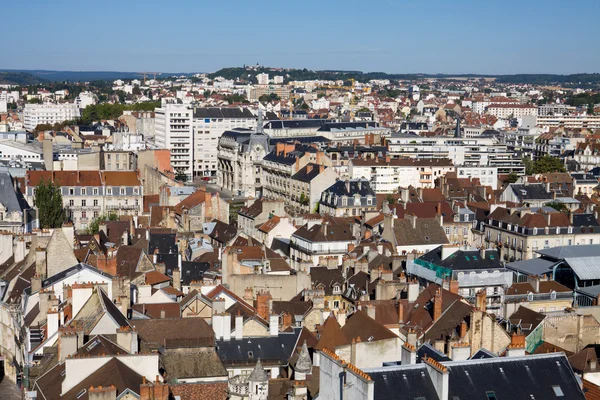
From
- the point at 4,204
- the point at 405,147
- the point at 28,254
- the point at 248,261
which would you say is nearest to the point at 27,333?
the point at 28,254

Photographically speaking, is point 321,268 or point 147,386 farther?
point 321,268

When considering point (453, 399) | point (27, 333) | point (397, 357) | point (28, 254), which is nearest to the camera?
point (453, 399)

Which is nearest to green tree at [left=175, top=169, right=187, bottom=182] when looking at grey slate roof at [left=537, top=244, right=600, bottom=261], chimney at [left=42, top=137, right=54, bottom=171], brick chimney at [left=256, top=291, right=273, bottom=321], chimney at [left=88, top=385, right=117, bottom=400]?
chimney at [left=42, top=137, right=54, bottom=171]

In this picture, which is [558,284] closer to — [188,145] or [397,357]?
[397,357]

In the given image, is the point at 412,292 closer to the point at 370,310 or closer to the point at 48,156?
the point at 370,310

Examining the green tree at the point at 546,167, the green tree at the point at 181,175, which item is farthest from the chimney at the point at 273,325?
the green tree at the point at 181,175

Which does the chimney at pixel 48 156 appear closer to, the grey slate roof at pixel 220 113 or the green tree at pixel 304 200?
the green tree at pixel 304 200

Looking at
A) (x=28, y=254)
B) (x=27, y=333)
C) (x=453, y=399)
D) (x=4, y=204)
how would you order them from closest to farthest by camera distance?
(x=453, y=399) < (x=27, y=333) < (x=28, y=254) < (x=4, y=204)
